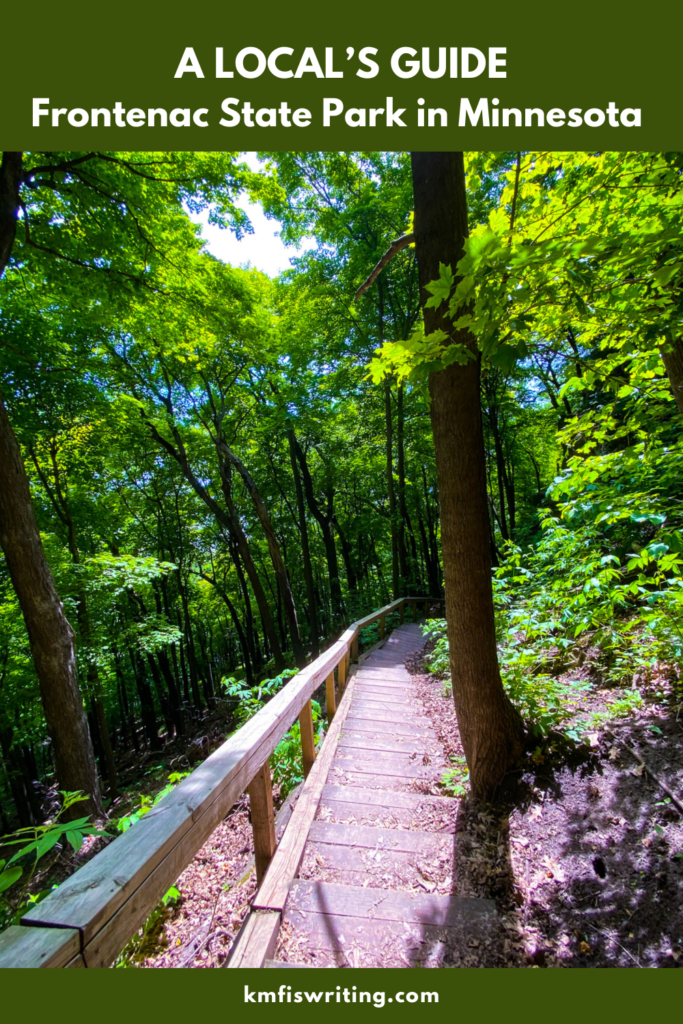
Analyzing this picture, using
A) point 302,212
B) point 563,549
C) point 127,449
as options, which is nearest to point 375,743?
point 563,549

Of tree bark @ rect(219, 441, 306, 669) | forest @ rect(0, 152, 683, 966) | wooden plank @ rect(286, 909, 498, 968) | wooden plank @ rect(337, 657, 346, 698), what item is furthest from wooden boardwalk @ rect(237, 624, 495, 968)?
tree bark @ rect(219, 441, 306, 669)

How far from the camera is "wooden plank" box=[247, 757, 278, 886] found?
218cm

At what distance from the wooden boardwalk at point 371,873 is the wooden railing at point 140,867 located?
0.29 meters

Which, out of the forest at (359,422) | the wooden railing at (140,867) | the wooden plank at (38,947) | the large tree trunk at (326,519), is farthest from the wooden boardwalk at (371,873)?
the large tree trunk at (326,519)

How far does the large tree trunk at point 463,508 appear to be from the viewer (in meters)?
2.68

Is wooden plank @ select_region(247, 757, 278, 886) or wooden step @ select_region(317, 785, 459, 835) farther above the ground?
wooden plank @ select_region(247, 757, 278, 886)

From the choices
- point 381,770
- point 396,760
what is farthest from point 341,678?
point 381,770

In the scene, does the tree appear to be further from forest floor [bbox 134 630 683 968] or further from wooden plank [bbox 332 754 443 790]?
wooden plank [bbox 332 754 443 790]

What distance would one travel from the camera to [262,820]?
2.24m

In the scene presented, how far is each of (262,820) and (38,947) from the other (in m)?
1.53

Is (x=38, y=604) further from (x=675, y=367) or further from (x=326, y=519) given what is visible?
(x=326, y=519)

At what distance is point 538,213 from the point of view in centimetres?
271

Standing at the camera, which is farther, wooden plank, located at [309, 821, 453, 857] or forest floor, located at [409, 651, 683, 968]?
wooden plank, located at [309, 821, 453, 857]

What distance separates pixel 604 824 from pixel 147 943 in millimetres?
2582
